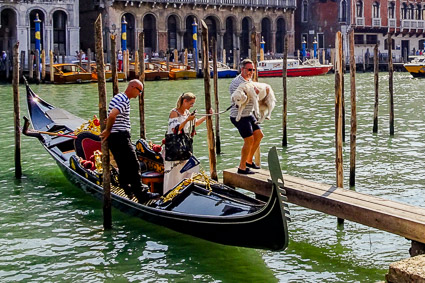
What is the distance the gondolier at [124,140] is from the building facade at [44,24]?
18835 millimetres

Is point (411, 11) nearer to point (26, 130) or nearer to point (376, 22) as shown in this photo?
point (376, 22)

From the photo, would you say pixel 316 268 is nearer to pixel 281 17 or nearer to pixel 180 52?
pixel 180 52

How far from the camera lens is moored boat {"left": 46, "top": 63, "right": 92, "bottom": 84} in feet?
65.0

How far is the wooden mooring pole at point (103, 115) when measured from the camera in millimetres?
4859

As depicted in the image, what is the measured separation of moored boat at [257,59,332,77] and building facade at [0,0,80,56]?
20.8 ft

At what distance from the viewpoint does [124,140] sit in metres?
5.03

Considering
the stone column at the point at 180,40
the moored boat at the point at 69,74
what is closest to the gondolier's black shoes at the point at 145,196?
the moored boat at the point at 69,74

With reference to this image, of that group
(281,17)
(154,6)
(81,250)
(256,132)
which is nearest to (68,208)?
(81,250)

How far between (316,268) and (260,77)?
20.6m

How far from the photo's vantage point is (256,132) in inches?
211

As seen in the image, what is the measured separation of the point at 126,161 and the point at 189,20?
920 inches

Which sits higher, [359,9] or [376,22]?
[359,9]

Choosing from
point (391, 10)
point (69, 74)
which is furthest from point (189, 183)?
point (391, 10)

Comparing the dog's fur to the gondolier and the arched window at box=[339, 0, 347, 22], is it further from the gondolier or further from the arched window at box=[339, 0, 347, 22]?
the arched window at box=[339, 0, 347, 22]
